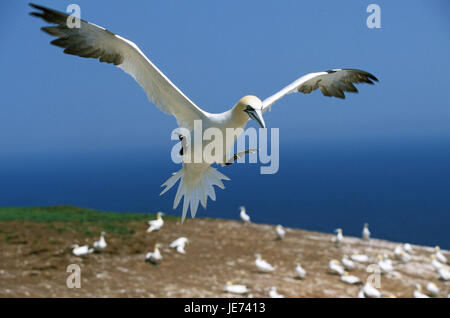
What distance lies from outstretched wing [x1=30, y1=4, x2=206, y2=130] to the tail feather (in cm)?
41

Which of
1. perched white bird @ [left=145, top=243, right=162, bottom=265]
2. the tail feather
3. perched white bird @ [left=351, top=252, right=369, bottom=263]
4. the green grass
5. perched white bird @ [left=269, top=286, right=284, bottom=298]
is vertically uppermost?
the tail feather

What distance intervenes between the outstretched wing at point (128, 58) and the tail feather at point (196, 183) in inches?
16.3

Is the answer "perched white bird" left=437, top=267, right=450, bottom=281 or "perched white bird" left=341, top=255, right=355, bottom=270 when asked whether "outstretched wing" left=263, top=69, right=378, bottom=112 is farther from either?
"perched white bird" left=437, top=267, right=450, bottom=281

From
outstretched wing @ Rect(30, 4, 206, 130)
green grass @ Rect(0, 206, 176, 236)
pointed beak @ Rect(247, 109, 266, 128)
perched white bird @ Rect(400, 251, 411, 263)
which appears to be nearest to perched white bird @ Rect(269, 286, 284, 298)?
green grass @ Rect(0, 206, 176, 236)

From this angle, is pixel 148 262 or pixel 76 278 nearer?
pixel 76 278

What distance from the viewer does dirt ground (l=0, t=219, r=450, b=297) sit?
944cm

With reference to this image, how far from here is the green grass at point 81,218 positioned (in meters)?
12.6

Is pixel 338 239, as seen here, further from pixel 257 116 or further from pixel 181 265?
pixel 257 116

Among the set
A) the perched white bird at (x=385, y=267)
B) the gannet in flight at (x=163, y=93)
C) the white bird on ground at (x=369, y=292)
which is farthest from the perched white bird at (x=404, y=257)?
the gannet in flight at (x=163, y=93)

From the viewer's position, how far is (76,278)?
9.24m

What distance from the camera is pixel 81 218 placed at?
46.8 ft
